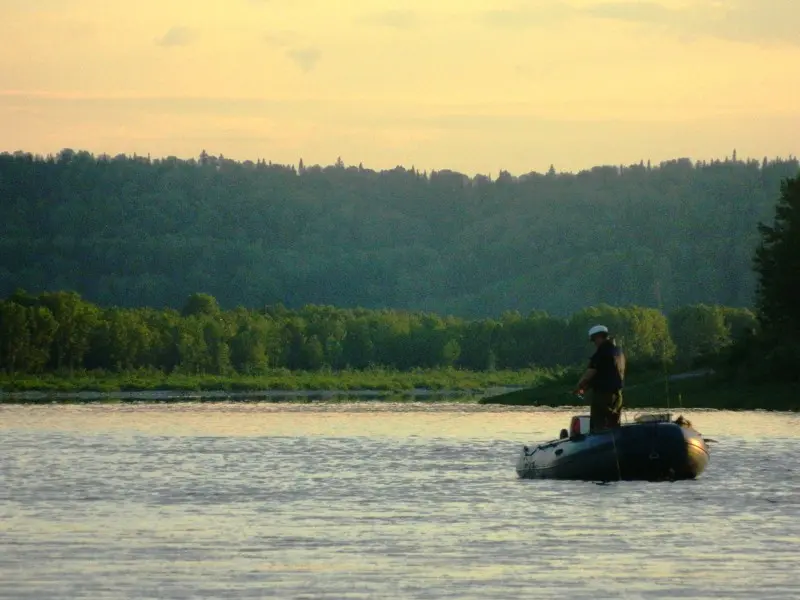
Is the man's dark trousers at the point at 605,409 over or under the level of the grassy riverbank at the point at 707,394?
under

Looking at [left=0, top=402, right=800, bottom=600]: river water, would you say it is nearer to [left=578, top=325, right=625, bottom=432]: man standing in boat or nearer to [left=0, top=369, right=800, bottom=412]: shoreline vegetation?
[left=578, top=325, right=625, bottom=432]: man standing in boat

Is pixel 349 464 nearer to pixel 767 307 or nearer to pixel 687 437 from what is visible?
pixel 687 437

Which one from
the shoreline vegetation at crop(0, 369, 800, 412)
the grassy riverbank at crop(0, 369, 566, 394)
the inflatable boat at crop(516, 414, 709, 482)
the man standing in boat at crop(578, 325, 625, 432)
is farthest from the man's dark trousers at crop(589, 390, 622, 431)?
the grassy riverbank at crop(0, 369, 566, 394)

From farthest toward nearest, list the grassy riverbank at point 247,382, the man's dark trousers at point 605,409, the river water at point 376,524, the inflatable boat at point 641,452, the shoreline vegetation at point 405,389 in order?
the grassy riverbank at point 247,382, the shoreline vegetation at point 405,389, the man's dark trousers at point 605,409, the inflatable boat at point 641,452, the river water at point 376,524

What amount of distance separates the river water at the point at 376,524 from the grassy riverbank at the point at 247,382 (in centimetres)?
9957

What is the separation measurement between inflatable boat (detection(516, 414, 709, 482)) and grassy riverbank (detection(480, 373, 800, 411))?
46.8 m

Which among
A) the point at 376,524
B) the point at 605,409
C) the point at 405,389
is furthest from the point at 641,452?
the point at 405,389

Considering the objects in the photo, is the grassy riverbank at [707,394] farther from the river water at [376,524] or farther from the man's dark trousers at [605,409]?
the man's dark trousers at [605,409]

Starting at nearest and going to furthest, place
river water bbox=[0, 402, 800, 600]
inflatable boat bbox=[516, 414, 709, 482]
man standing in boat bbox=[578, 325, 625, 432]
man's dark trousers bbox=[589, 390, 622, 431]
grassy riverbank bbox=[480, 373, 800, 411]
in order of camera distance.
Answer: river water bbox=[0, 402, 800, 600] → man standing in boat bbox=[578, 325, 625, 432] → inflatable boat bbox=[516, 414, 709, 482] → man's dark trousers bbox=[589, 390, 622, 431] → grassy riverbank bbox=[480, 373, 800, 411]

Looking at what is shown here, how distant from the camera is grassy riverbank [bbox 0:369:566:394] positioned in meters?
162

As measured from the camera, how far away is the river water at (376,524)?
25.3 meters

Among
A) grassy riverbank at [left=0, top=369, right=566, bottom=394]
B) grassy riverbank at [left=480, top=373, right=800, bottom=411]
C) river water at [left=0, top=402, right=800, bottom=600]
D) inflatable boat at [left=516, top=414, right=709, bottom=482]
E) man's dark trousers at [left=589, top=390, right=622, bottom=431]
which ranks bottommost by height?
river water at [left=0, top=402, right=800, bottom=600]

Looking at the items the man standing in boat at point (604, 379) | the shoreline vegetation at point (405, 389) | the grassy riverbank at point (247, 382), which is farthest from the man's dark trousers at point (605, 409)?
the grassy riverbank at point (247, 382)

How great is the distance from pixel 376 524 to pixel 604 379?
36.9 feet
